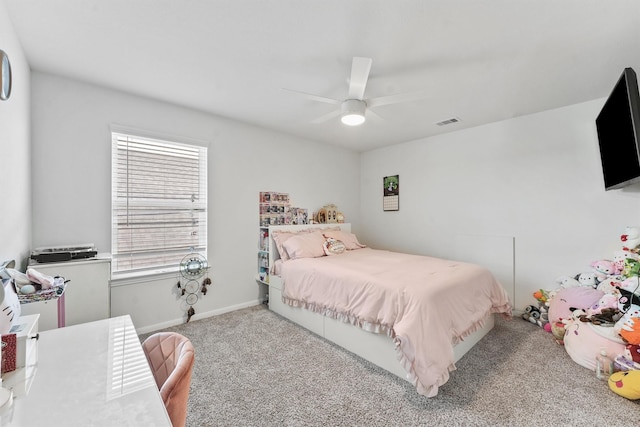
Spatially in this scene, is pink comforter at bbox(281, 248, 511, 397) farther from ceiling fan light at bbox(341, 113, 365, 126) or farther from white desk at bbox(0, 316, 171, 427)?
white desk at bbox(0, 316, 171, 427)

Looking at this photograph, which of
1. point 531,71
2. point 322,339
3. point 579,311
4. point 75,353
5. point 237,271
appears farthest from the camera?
point 237,271

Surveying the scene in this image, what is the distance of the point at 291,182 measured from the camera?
164 inches

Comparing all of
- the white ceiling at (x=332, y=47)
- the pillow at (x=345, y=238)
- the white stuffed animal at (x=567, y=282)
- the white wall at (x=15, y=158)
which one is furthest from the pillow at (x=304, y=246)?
the white stuffed animal at (x=567, y=282)

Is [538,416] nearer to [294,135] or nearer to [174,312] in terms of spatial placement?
[174,312]

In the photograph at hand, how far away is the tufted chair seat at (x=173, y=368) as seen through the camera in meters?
0.94

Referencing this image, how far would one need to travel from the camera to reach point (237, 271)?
3.57m

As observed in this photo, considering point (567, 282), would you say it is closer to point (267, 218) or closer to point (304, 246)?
point (304, 246)

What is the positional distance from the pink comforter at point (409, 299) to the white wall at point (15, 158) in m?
2.23

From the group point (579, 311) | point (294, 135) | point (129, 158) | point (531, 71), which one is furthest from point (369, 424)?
point (294, 135)

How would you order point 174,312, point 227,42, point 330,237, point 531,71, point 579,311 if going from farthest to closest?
point 330,237, point 174,312, point 579,311, point 531,71, point 227,42

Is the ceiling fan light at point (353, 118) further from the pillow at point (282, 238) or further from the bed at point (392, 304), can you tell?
the pillow at point (282, 238)

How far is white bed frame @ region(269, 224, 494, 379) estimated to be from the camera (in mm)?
2195

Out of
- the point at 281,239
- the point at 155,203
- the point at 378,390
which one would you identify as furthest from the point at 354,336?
the point at 155,203

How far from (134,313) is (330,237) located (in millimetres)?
Answer: 2403
